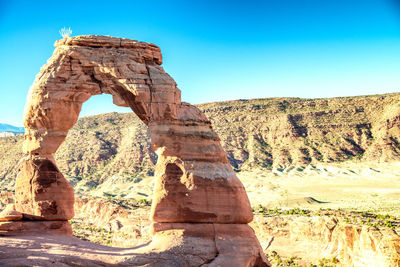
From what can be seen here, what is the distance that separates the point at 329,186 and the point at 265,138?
77.7 ft

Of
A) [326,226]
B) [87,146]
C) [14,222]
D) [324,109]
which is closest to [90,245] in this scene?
[14,222]

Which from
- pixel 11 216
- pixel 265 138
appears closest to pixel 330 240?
pixel 11 216

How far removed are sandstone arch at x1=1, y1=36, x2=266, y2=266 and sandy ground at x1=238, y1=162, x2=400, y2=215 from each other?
31.2 meters

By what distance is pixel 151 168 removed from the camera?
69875mm

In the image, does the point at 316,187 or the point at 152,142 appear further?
the point at 316,187

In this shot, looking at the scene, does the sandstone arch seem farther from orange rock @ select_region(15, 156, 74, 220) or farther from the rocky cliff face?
the rocky cliff face

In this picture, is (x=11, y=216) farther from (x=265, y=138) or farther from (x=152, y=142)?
(x=265, y=138)

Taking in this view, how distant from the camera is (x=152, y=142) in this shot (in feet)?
55.1

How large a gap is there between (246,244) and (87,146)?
6675 centimetres

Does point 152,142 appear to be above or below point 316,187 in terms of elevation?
above

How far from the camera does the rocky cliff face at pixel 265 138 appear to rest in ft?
239

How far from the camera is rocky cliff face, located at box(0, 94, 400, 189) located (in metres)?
72.8

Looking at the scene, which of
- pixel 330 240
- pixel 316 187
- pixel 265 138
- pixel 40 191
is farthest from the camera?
pixel 265 138

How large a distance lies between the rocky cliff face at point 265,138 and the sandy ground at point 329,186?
136 inches
